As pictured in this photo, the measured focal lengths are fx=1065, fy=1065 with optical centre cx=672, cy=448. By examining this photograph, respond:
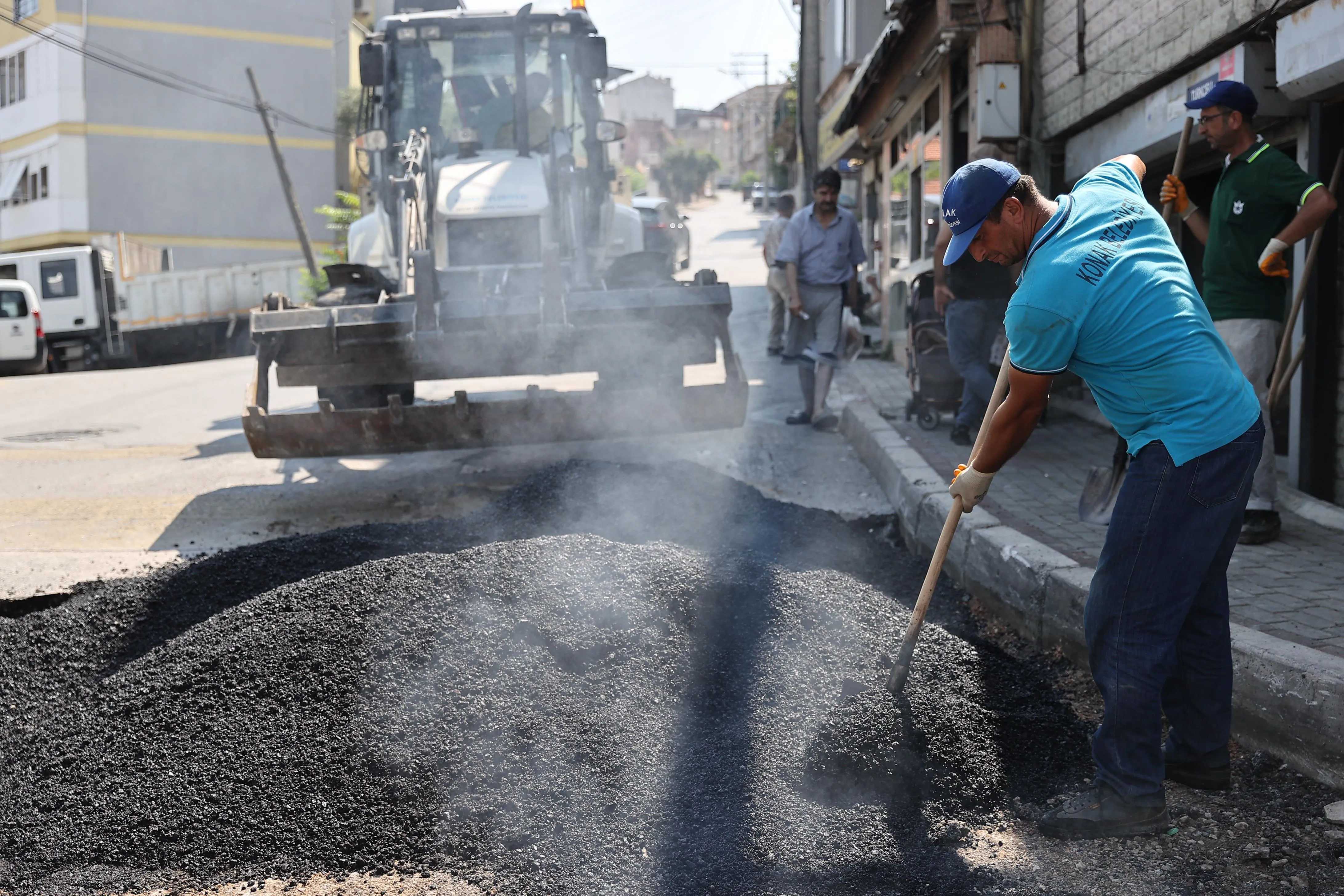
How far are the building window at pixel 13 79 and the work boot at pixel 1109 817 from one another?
33373 millimetres

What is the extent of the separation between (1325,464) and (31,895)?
5.45 m

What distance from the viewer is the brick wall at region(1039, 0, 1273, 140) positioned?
554cm

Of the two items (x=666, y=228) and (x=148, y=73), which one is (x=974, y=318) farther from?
(x=148, y=73)

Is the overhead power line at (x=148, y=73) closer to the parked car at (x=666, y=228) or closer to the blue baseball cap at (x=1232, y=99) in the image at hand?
the parked car at (x=666, y=228)

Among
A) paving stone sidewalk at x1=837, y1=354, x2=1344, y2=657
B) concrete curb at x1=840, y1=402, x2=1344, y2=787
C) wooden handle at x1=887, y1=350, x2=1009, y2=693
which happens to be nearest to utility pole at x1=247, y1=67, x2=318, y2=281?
paving stone sidewalk at x1=837, y1=354, x2=1344, y2=657

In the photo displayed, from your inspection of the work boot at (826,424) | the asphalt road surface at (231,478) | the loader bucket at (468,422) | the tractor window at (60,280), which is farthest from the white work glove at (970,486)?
the tractor window at (60,280)

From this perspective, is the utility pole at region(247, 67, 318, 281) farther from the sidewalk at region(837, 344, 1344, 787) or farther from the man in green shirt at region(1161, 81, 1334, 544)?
the man in green shirt at region(1161, 81, 1334, 544)

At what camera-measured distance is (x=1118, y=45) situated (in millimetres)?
6836

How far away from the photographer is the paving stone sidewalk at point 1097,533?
346 cm

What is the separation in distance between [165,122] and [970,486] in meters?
31.3

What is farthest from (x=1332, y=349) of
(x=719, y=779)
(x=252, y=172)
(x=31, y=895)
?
(x=252, y=172)

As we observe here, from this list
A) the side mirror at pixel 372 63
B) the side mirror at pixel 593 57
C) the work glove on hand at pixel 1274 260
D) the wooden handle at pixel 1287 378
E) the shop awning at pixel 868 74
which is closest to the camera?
the work glove on hand at pixel 1274 260

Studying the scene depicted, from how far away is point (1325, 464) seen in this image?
16.8 ft

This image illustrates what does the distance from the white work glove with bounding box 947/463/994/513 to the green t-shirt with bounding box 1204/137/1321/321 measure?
81.5 inches
